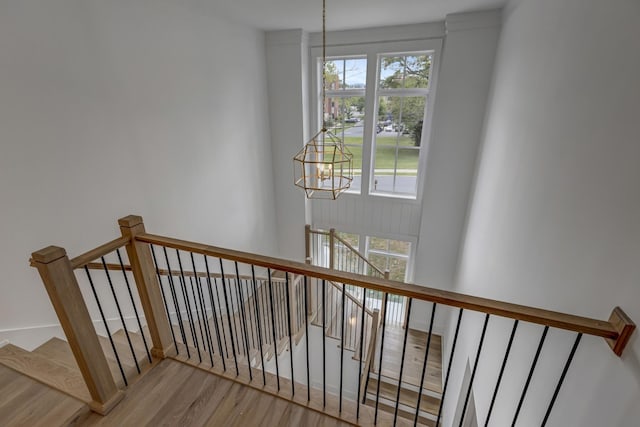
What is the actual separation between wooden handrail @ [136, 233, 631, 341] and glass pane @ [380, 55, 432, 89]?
12.0 ft

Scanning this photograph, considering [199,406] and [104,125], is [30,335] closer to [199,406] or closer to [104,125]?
[199,406]

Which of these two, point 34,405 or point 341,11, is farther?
point 341,11

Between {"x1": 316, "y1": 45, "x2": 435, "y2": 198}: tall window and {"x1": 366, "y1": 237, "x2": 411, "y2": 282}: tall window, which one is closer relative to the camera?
{"x1": 316, "y1": 45, "x2": 435, "y2": 198}: tall window

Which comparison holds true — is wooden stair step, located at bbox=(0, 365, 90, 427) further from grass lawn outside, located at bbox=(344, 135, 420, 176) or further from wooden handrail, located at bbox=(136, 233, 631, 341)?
grass lawn outside, located at bbox=(344, 135, 420, 176)

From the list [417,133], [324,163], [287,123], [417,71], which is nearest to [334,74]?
[287,123]

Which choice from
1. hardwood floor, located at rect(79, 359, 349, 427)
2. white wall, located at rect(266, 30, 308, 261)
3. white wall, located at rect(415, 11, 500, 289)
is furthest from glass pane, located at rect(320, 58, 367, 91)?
hardwood floor, located at rect(79, 359, 349, 427)

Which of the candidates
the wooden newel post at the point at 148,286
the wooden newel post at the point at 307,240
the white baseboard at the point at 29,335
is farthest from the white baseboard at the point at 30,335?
the wooden newel post at the point at 307,240

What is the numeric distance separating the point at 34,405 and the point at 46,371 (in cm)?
24

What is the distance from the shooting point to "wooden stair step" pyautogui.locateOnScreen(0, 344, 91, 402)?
1.73 m

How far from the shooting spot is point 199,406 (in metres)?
1.73

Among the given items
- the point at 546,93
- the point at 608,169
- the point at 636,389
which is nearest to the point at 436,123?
the point at 546,93

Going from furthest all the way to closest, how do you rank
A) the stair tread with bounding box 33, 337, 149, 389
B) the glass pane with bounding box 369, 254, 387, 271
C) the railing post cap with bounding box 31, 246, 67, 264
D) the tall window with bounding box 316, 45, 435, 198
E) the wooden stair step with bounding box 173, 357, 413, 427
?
the glass pane with bounding box 369, 254, 387, 271 → the tall window with bounding box 316, 45, 435, 198 → the stair tread with bounding box 33, 337, 149, 389 → the wooden stair step with bounding box 173, 357, 413, 427 → the railing post cap with bounding box 31, 246, 67, 264

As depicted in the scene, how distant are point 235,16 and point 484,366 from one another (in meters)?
4.35

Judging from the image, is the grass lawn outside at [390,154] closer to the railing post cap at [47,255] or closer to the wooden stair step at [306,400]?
the wooden stair step at [306,400]
